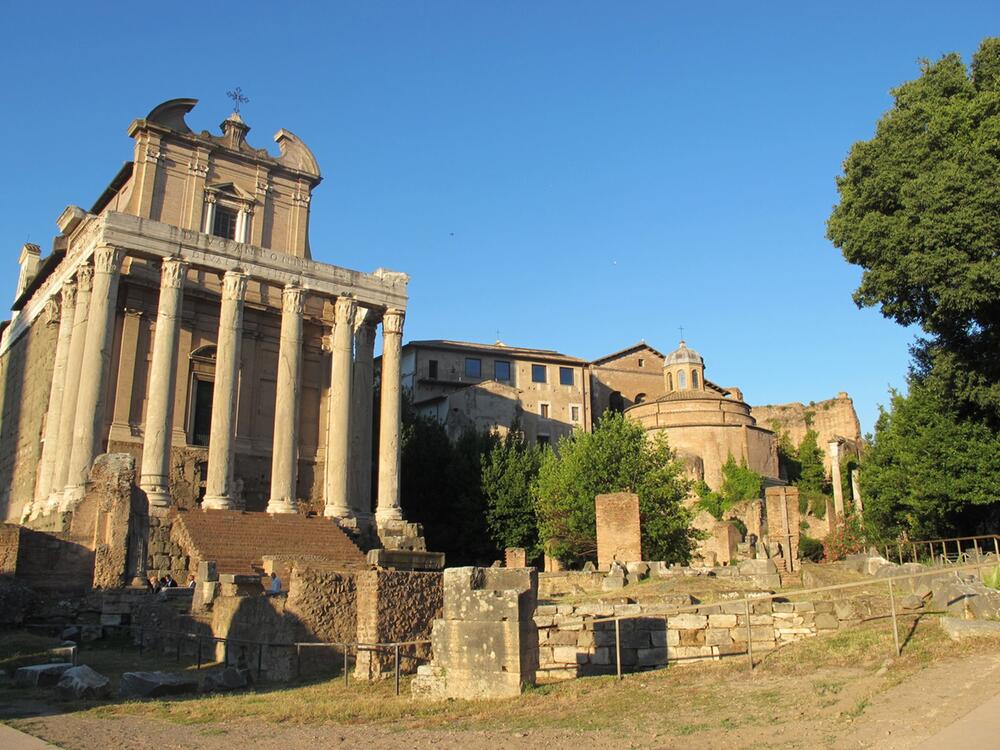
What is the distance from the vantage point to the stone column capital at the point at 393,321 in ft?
109

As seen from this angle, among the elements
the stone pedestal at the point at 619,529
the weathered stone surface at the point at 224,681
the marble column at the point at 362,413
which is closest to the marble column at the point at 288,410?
the marble column at the point at 362,413

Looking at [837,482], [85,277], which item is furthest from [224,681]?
[837,482]

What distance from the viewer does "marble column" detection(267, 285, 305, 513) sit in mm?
28844

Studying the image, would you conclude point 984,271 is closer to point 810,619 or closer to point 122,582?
point 810,619

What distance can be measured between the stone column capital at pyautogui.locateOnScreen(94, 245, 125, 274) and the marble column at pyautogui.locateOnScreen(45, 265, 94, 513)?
1.67 m

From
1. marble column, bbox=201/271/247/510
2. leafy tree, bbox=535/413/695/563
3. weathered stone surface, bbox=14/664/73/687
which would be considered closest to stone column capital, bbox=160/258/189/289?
marble column, bbox=201/271/247/510

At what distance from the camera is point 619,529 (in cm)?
2427

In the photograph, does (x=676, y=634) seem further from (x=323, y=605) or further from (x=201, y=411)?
(x=201, y=411)

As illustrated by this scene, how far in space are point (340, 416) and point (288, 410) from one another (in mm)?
1946

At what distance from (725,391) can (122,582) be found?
2009 inches

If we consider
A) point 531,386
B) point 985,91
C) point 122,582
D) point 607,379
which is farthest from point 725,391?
point 122,582

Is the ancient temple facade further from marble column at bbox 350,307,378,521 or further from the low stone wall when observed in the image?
the low stone wall

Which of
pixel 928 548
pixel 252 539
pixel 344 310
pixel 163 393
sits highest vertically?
pixel 344 310

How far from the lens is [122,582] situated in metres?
20.9
